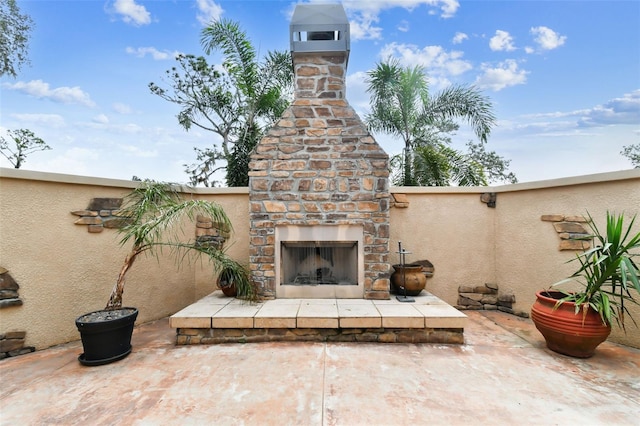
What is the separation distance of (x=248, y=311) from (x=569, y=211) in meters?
3.72

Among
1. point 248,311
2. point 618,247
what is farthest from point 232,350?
point 618,247

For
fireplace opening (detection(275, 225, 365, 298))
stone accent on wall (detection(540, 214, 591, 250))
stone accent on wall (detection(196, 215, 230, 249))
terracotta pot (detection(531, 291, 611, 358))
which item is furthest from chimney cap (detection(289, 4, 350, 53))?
terracotta pot (detection(531, 291, 611, 358))

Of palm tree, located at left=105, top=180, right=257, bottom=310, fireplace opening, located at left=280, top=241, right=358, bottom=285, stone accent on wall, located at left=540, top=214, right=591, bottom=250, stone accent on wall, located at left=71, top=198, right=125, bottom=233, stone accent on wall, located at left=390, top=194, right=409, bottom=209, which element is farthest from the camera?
stone accent on wall, located at left=390, top=194, right=409, bottom=209

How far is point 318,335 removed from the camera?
9.29 feet

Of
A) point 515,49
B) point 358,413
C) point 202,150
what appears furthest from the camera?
point 202,150

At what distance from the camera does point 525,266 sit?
3.64 metres

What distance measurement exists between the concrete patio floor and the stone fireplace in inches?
36.3

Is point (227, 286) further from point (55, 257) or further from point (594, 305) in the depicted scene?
point (594, 305)

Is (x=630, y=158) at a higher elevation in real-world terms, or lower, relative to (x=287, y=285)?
higher

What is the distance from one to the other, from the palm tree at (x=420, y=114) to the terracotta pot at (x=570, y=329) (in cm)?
327

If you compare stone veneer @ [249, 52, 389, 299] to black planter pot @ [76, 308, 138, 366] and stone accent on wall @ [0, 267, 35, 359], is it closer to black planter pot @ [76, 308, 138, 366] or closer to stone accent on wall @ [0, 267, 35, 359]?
black planter pot @ [76, 308, 138, 366]

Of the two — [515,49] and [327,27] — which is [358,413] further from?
[515,49]

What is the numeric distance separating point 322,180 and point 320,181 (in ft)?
0.09

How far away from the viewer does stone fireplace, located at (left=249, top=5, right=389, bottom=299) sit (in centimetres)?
341
